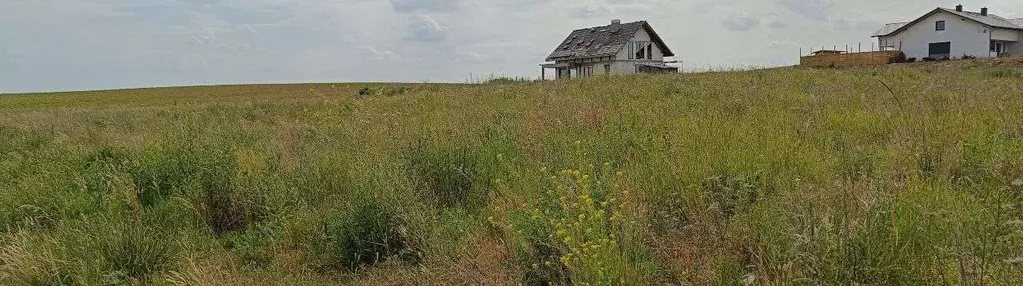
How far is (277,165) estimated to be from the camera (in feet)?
19.6

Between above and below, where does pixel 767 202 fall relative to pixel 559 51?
below

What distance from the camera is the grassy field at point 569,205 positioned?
267 centimetres

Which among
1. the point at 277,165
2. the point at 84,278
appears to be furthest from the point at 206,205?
the point at 84,278

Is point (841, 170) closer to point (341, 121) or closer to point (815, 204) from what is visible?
point (815, 204)

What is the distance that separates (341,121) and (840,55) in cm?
4219

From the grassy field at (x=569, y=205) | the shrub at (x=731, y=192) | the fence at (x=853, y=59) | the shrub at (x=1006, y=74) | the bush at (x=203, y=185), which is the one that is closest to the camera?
the grassy field at (x=569, y=205)

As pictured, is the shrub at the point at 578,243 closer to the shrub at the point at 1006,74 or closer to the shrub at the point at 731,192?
the shrub at the point at 731,192

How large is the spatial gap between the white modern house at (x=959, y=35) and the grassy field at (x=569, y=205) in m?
51.7

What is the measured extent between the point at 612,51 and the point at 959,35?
29382mm

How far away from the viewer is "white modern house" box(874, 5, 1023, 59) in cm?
4712

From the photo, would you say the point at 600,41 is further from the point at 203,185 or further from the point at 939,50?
the point at 203,185

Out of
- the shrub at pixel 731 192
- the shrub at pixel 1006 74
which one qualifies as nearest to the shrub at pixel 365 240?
the shrub at pixel 731 192

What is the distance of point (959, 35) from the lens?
48531 millimetres


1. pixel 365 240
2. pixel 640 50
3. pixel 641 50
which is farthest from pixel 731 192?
pixel 641 50
